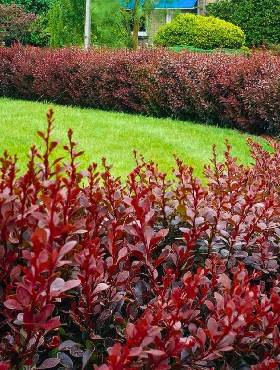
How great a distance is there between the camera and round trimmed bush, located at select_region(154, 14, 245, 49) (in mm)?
22047

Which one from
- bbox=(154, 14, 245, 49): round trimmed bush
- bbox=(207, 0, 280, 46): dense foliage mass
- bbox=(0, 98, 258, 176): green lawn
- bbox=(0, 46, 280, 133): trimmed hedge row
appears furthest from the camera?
bbox=(207, 0, 280, 46): dense foliage mass

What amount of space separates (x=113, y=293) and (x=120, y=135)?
23.8 feet

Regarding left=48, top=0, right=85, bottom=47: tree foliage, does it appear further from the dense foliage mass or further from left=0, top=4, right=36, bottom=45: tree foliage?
the dense foliage mass

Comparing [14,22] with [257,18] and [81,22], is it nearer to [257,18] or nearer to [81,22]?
[257,18]

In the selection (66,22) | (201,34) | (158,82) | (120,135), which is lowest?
(120,135)

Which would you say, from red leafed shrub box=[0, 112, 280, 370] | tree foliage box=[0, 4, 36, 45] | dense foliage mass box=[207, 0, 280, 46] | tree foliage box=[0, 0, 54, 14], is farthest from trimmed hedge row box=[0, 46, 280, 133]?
tree foliage box=[0, 0, 54, 14]

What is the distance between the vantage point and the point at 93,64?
11789 mm

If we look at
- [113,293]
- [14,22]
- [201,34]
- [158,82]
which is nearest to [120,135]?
[158,82]

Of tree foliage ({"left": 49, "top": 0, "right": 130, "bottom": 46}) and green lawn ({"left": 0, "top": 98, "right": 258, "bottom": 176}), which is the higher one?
tree foliage ({"left": 49, "top": 0, "right": 130, "bottom": 46})

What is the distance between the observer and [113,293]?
1.69 meters

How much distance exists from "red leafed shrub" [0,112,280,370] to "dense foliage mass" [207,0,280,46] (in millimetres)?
24188

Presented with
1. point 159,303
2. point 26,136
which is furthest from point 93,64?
point 159,303

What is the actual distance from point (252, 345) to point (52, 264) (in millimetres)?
606

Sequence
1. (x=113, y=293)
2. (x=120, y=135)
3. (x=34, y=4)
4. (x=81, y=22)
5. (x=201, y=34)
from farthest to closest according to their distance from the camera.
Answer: (x=34, y=4), (x=201, y=34), (x=81, y=22), (x=120, y=135), (x=113, y=293)
